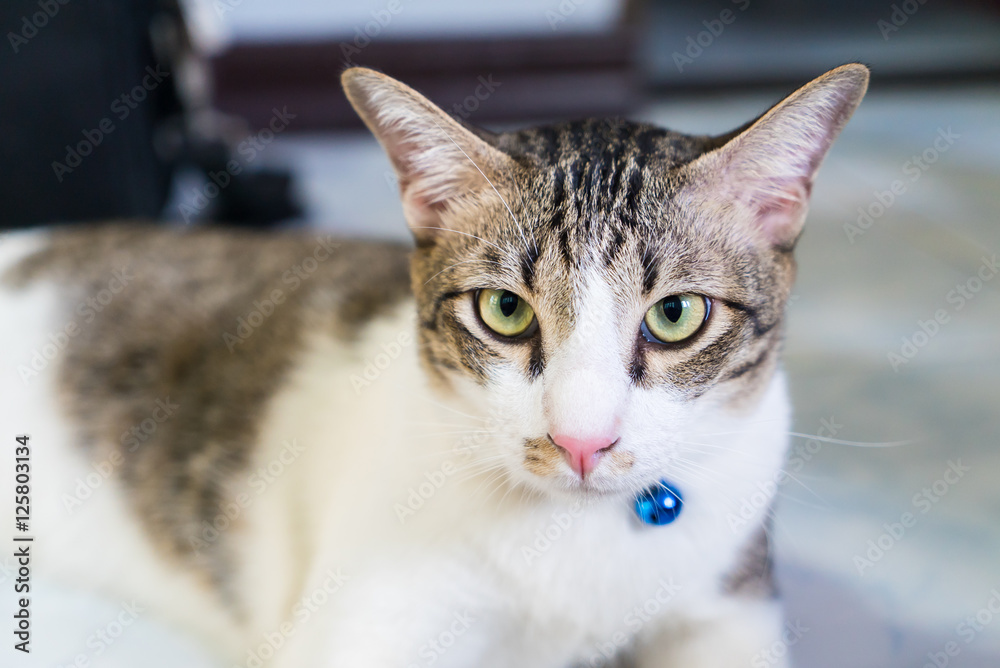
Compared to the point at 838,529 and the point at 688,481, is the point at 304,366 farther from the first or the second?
the point at 838,529

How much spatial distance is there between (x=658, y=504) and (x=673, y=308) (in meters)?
0.28

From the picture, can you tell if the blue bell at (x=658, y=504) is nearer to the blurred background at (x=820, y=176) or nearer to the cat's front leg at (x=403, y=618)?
the cat's front leg at (x=403, y=618)

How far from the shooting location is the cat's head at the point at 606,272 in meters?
0.93

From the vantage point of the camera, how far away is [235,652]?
4.55ft

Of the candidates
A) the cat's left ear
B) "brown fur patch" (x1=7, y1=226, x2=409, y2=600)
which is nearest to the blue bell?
the cat's left ear

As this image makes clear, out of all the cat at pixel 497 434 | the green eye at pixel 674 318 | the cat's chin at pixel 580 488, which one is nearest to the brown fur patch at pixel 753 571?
the cat at pixel 497 434

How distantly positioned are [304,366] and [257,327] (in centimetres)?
18

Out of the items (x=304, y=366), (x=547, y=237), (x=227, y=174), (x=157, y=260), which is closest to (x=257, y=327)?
(x=304, y=366)

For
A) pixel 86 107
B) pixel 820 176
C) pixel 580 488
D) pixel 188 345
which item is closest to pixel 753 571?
pixel 580 488

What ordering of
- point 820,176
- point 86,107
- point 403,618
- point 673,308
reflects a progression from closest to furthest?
point 673,308
point 403,618
point 86,107
point 820,176

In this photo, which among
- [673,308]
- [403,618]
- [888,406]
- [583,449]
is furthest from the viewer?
[888,406]

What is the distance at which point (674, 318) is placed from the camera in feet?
3.26

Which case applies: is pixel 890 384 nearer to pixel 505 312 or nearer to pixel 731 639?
pixel 731 639

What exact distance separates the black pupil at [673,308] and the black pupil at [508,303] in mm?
194
